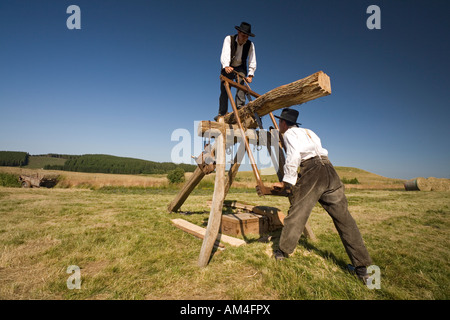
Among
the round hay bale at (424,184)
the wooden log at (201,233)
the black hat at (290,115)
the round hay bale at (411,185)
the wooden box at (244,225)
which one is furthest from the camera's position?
the round hay bale at (411,185)

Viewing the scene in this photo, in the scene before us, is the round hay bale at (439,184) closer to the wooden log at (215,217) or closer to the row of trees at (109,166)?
the wooden log at (215,217)

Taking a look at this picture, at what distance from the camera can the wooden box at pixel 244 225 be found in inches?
217

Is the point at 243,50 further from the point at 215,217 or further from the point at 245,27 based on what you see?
the point at 215,217

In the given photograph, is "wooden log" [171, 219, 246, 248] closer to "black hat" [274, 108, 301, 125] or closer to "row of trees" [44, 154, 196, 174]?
"black hat" [274, 108, 301, 125]

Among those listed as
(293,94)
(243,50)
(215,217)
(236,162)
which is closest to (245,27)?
(243,50)

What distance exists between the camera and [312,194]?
3.35m

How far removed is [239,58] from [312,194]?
165 inches

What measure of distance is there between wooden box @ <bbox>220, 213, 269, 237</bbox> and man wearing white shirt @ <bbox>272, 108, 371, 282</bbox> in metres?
1.94

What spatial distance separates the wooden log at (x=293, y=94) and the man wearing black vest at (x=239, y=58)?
4.26ft

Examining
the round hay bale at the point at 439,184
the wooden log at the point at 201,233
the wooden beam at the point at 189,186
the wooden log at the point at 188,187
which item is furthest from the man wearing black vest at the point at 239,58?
the round hay bale at the point at 439,184

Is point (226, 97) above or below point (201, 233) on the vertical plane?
above

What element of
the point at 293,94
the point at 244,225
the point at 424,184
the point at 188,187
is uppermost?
the point at 293,94
